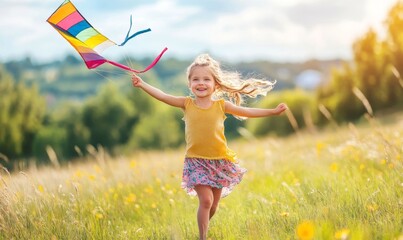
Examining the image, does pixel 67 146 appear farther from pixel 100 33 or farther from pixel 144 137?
pixel 100 33

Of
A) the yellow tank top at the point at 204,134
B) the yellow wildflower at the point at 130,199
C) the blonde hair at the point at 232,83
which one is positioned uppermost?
the blonde hair at the point at 232,83

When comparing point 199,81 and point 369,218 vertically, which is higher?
point 199,81

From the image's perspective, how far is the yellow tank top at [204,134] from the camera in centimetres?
468

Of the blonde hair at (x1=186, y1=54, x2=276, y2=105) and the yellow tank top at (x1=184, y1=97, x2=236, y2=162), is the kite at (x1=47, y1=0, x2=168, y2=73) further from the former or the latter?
the yellow tank top at (x1=184, y1=97, x2=236, y2=162)

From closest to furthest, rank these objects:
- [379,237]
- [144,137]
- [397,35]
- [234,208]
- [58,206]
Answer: [379,237] < [58,206] < [234,208] < [397,35] < [144,137]

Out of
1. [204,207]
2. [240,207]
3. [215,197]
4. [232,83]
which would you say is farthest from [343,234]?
[240,207]

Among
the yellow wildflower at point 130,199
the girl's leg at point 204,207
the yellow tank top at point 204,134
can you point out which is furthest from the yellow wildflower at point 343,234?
the yellow wildflower at point 130,199

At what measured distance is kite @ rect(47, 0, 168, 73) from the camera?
4621 mm

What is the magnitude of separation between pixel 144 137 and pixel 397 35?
36762 millimetres

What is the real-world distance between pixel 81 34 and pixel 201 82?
117 centimetres

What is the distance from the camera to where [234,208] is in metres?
5.66

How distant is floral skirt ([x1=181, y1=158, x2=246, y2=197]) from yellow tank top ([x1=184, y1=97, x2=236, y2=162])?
2.3 inches

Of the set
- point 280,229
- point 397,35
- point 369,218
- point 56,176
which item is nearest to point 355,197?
point 369,218

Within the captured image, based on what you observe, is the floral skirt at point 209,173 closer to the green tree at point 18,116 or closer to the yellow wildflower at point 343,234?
the yellow wildflower at point 343,234
